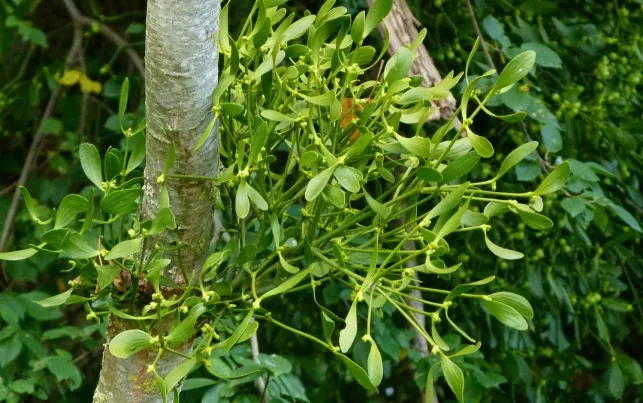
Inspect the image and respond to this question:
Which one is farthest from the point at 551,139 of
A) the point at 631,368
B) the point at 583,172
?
the point at 631,368

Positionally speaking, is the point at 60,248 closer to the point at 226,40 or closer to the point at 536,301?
the point at 226,40

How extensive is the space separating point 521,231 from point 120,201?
722mm

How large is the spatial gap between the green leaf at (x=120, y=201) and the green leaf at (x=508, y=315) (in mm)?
219

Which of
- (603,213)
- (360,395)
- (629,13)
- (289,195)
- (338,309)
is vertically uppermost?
(289,195)

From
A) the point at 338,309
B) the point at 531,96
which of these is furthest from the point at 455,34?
the point at 338,309

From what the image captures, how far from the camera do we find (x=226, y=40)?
548mm

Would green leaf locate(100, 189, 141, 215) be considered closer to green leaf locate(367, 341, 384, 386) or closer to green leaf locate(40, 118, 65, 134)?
green leaf locate(367, 341, 384, 386)

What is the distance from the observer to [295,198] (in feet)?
1.78

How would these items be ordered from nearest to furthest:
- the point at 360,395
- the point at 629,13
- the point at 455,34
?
the point at 455,34 < the point at 629,13 < the point at 360,395

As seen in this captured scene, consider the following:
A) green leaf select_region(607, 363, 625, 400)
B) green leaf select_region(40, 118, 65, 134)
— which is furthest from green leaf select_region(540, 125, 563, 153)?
green leaf select_region(40, 118, 65, 134)

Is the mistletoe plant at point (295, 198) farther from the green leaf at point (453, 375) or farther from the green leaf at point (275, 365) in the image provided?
the green leaf at point (275, 365)

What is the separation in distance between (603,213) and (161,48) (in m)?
0.68

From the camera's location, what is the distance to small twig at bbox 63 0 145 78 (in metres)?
1.24

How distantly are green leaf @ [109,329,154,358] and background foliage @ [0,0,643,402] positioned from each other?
0.55 metres
